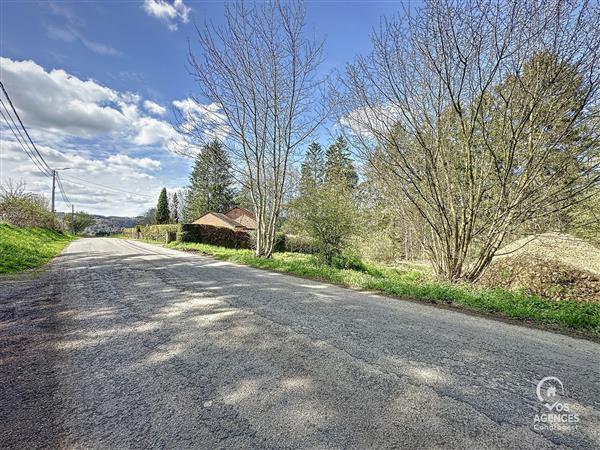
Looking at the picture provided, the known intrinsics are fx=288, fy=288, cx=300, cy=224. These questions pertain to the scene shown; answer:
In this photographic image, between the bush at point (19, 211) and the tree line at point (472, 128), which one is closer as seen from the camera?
the tree line at point (472, 128)

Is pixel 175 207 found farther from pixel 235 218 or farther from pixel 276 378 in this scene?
pixel 276 378

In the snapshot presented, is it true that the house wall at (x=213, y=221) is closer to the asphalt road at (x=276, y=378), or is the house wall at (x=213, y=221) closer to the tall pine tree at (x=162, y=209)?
the tall pine tree at (x=162, y=209)

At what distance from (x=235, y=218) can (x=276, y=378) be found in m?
36.4

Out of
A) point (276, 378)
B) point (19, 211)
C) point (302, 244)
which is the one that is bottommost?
point (276, 378)

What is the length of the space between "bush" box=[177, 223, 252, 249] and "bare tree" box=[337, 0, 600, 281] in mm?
14383

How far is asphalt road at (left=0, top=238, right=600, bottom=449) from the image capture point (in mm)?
1620

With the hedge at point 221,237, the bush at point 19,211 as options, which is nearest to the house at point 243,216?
the hedge at point 221,237

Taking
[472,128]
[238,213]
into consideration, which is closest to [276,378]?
[472,128]

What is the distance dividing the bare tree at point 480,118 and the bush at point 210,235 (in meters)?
14.4

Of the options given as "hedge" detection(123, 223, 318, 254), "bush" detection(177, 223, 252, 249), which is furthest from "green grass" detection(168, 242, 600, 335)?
"bush" detection(177, 223, 252, 249)

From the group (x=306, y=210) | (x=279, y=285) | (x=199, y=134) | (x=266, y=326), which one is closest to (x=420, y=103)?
(x=306, y=210)

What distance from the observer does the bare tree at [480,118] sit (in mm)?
5520

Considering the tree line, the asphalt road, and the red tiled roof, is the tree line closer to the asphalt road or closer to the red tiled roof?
the asphalt road

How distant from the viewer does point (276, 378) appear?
2201mm
